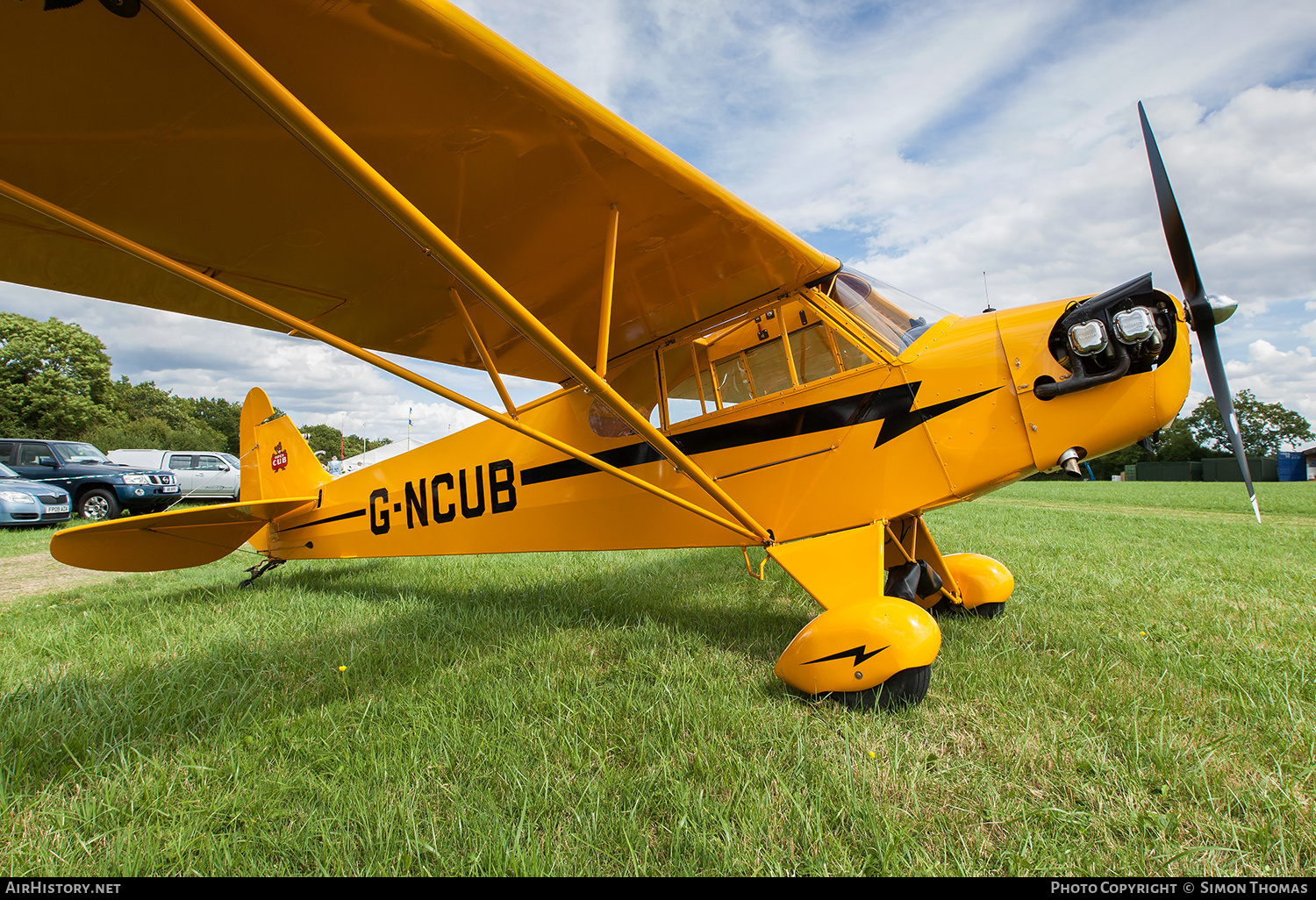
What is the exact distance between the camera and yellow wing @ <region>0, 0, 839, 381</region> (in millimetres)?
1650

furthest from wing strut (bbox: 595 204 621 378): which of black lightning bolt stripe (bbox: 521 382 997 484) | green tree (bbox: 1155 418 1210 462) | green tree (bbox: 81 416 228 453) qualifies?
green tree (bbox: 1155 418 1210 462)

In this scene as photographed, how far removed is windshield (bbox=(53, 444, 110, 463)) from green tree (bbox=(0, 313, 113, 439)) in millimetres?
32561

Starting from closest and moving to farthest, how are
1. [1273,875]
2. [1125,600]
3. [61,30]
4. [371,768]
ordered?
[1273,875] < [61,30] < [371,768] < [1125,600]

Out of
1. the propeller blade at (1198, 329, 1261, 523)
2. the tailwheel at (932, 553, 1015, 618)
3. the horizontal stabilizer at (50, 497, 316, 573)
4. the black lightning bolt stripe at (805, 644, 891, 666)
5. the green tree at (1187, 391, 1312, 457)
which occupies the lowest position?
the green tree at (1187, 391, 1312, 457)

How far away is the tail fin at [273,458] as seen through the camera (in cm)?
524

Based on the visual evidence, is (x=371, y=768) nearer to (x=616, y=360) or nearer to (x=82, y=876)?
(x=82, y=876)

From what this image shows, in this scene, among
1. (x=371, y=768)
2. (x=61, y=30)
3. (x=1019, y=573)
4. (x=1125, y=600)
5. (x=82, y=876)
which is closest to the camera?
(x=82, y=876)

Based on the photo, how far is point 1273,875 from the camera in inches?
50.3

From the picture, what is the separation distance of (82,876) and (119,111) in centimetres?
229

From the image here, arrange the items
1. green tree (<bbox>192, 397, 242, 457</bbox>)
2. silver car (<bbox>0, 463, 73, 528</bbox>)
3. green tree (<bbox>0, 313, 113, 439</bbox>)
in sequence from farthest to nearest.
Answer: green tree (<bbox>192, 397, 242, 457</bbox>) → green tree (<bbox>0, 313, 113, 439</bbox>) → silver car (<bbox>0, 463, 73, 528</bbox>)

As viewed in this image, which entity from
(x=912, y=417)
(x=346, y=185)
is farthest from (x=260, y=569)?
(x=912, y=417)

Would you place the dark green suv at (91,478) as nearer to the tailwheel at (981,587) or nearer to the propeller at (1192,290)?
the tailwheel at (981,587)

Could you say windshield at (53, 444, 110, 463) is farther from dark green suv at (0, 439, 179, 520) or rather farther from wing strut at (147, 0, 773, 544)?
wing strut at (147, 0, 773, 544)

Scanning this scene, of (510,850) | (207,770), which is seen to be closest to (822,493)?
(510,850)
